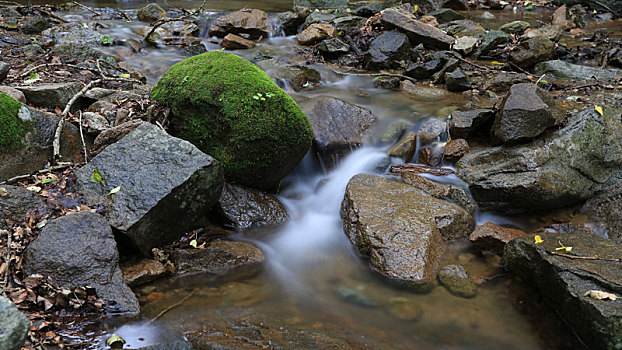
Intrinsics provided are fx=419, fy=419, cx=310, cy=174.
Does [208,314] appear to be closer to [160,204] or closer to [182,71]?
[160,204]

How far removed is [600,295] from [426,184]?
2.68 m

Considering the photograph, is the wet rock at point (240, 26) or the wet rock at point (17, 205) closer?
the wet rock at point (17, 205)

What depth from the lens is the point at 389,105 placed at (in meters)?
7.97

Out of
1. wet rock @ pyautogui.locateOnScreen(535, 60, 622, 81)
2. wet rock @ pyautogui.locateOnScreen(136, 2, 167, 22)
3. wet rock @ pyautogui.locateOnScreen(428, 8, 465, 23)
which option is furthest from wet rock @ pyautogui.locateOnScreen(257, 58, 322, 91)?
wet rock @ pyautogui.locateOnScreen(428, 8, 465, 23)

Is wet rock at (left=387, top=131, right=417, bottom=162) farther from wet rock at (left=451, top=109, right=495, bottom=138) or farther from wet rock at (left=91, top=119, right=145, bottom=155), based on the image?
wet rock at (left=91, top=119, right=145, bottom=155)

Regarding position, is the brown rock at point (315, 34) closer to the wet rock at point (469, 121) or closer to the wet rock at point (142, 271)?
the wet rock at point (469, 121)

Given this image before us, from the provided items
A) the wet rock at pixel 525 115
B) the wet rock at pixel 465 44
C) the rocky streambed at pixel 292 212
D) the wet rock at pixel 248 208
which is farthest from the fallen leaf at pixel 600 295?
the wet rock at pixel 465 44

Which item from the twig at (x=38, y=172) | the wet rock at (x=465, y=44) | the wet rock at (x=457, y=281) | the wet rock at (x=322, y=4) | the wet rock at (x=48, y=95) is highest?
the wet rock at (x=48, y=95)

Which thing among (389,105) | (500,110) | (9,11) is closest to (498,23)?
(389,105)

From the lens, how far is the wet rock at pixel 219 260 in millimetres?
4293

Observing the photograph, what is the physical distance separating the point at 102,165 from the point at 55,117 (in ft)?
3.58

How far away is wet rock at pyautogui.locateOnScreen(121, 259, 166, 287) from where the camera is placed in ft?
12.7

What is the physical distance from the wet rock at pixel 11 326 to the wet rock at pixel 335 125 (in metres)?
4.61

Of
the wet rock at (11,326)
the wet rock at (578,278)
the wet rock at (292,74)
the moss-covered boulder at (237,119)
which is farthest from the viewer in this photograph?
the wet rock at (292,74)
